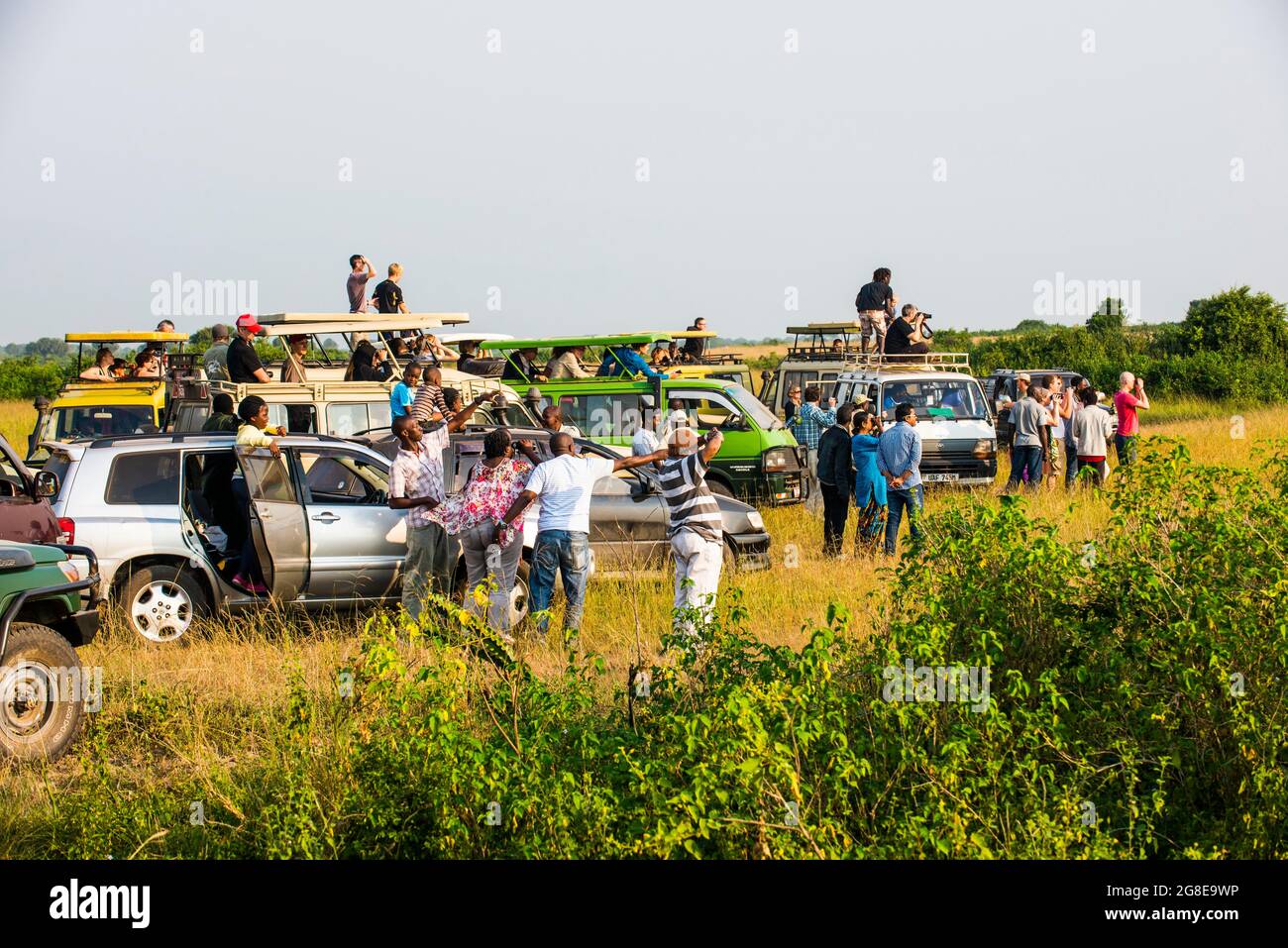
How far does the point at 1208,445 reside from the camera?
22828 mm

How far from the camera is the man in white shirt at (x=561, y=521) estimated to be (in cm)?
984

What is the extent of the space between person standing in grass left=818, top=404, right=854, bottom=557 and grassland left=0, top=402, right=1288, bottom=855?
297 millimetres

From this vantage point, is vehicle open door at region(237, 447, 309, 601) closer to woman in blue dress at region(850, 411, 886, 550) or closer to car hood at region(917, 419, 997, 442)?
woman in blue dress at region(850, 411, 886, 550)

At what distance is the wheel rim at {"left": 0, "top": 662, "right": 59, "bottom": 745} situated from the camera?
7547mm

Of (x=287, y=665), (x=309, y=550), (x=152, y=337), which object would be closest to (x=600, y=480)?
(x=309, y=550)

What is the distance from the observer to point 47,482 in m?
9.88

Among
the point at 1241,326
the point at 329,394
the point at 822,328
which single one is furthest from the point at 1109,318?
the point at 329,394

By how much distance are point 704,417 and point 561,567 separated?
7267 mm

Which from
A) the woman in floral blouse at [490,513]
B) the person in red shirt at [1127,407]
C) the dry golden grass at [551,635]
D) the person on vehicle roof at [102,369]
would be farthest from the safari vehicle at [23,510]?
the person in red shirt at [1127,407]

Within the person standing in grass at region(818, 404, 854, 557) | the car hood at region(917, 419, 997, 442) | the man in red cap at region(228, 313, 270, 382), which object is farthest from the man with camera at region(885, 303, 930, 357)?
the man in red cap at region(228, 313, 270, 382)

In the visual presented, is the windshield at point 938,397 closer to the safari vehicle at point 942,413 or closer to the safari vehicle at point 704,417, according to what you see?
the safari vehicle at point 942,413

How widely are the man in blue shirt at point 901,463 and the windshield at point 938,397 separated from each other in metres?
5.16
